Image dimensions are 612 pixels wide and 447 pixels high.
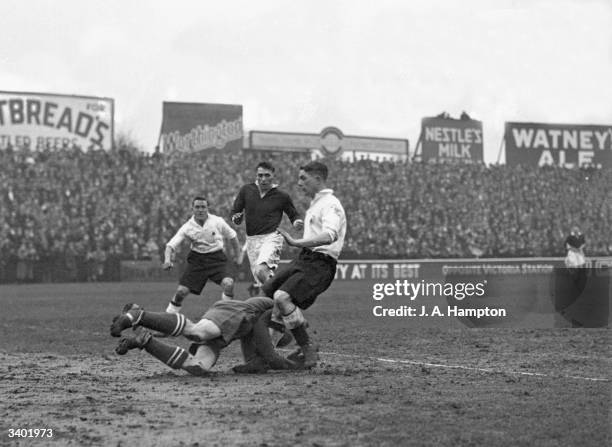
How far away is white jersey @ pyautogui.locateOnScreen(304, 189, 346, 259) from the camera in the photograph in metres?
9.19

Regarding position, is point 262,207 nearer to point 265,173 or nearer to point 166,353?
point 265,173

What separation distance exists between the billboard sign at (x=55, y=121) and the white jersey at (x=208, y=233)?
100.0ft

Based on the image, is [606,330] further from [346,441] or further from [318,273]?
[346,441]

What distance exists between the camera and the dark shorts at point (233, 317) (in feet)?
29.8

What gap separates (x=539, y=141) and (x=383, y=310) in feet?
144

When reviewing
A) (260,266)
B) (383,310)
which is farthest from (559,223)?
(260,266)

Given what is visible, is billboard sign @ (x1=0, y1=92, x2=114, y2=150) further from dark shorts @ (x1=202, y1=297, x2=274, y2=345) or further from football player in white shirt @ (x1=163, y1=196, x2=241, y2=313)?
dark shorts @ (x1=202, y1=297, x2=274, y2=345)

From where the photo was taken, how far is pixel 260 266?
41.2 feet

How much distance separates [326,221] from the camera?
9.20 meters

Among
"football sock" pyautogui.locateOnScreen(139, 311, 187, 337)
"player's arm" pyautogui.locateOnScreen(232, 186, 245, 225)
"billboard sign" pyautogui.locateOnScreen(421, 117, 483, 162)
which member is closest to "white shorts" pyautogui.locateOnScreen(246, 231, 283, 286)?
"player's arm" pyautogui.locateOnScreen(232, 186, 245, 225)

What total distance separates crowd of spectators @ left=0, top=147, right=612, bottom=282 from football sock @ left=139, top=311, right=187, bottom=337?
94.1 ft

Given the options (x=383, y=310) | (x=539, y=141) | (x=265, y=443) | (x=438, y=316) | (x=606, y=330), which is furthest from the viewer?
(x=539, y=141)

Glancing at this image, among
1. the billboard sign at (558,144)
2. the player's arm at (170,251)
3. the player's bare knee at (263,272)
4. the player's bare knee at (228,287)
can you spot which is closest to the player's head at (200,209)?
the player's arm at (170,251)

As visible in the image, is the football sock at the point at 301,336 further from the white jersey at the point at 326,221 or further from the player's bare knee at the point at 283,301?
the white jersey at the point at 326,221
